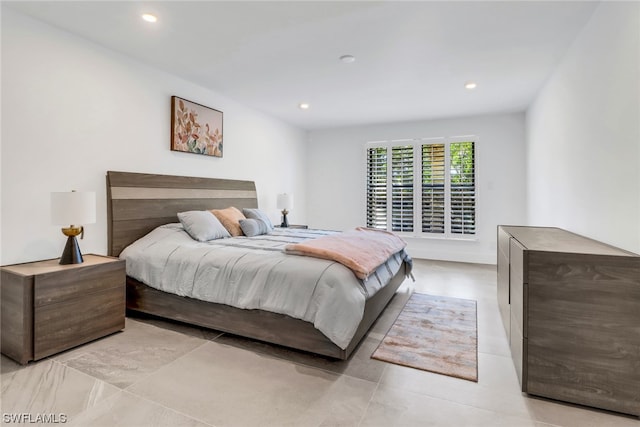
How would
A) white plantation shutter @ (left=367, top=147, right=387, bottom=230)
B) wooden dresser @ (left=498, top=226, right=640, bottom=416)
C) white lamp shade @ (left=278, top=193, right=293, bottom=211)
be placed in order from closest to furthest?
wooden dresser @ (left=498, top=226, right=640, bottom=416)
white lamp shade @ (left=278, top=193, right=293, bottom=211)
white plantation shutter @ (left=367, top=147, right=387, bottom=230)

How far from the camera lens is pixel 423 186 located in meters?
5.92

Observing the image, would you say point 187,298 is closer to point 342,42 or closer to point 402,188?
point 342,42

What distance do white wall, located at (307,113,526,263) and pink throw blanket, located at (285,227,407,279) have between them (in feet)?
9.95

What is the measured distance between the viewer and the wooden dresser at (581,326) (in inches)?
65.1

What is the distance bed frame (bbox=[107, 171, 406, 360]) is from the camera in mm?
2332

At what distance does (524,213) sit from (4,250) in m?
6.40

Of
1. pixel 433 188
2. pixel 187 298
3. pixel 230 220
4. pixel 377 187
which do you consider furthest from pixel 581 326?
pixel 377 187

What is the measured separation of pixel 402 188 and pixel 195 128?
148 inches

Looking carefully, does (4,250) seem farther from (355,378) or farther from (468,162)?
(468,162)

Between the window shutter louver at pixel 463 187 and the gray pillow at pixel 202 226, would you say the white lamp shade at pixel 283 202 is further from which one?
the window shutter louver at pixel 463 187

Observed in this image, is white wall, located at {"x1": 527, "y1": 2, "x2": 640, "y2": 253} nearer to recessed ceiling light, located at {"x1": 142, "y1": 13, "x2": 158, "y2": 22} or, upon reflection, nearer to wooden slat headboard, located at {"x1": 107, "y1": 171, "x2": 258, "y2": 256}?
recessed ceiling light, located at {"x1": 142, "y1": 13, "x2": 158, "y2": 22}

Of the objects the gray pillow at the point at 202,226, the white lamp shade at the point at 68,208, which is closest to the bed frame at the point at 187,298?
the gray pillow at the point at 202,226

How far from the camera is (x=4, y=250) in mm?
2469

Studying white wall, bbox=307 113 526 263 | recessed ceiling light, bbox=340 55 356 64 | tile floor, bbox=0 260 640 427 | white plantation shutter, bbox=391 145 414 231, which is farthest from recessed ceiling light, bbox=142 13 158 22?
white plantation shutter, bbox=391 145 414 231
